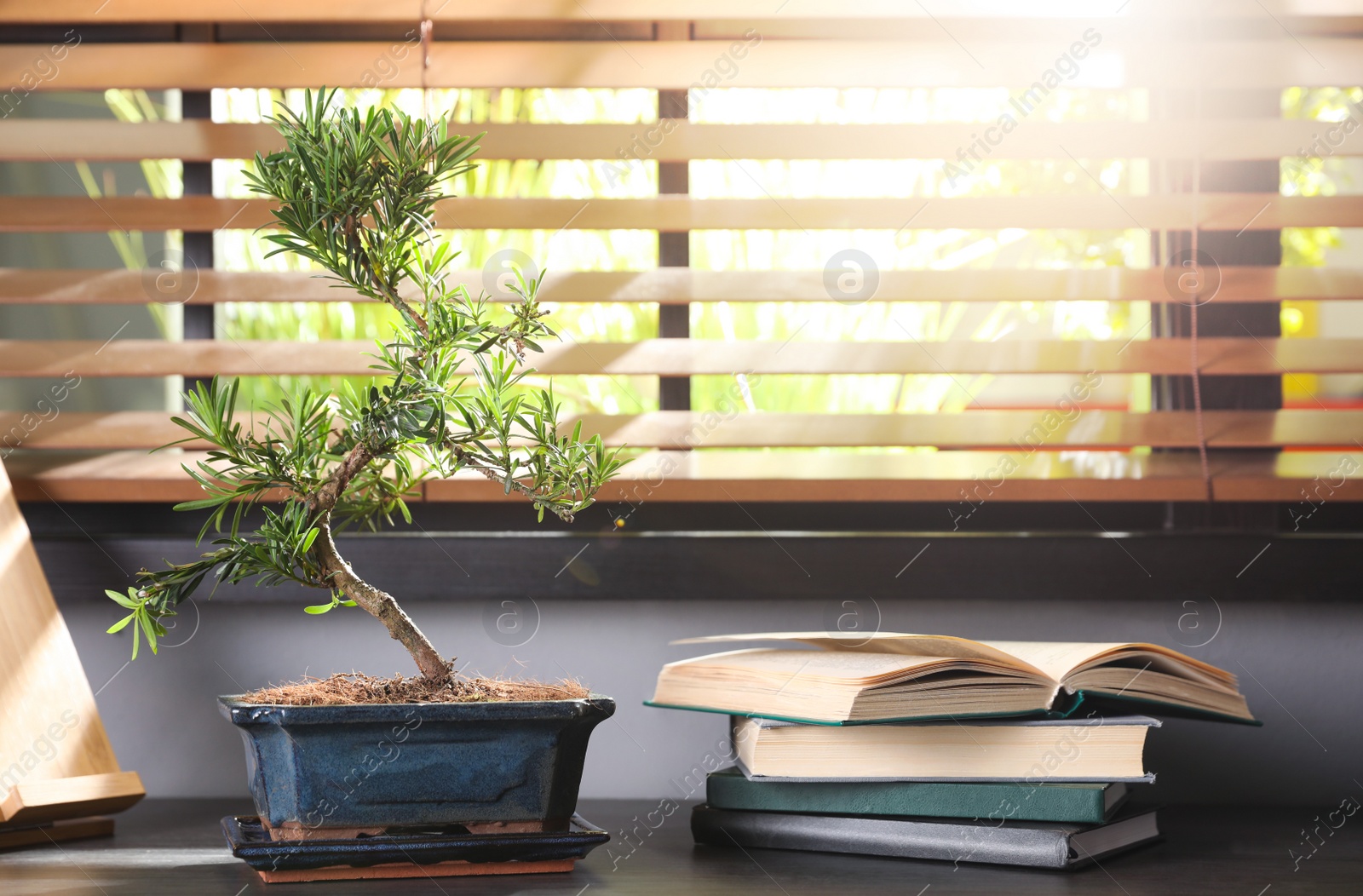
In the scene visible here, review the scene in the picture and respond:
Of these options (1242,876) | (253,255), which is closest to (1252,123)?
(1242,876)

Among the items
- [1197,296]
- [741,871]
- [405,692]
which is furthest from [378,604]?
[1197,296]

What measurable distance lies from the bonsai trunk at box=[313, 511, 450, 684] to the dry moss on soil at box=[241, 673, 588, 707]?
15 millimetres

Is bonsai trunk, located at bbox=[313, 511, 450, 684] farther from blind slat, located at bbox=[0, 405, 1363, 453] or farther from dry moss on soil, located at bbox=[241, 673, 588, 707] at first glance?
blind slat, located at bbox=[0, 405, 1363, 453]

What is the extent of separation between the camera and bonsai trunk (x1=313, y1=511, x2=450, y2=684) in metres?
0.79

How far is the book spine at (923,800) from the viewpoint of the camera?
80cm

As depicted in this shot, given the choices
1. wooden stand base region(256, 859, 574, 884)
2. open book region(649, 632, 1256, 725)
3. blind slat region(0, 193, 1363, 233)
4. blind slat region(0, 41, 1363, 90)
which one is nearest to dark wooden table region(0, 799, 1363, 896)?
wooden stand base region(256, 859, 574, 884)

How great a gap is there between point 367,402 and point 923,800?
52cm

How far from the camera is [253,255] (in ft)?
4.42

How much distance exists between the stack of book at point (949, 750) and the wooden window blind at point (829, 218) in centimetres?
31

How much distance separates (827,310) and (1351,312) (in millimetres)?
636

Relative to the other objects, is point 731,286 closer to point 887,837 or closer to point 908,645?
point 908,645

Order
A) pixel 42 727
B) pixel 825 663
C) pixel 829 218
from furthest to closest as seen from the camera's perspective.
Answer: pixel 829 218 < pixel 42 727 < pixel 825 663

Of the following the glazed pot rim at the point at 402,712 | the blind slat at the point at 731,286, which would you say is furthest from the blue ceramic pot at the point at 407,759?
the blind slat at the point at 731,286

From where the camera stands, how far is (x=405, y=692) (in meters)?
0.80
